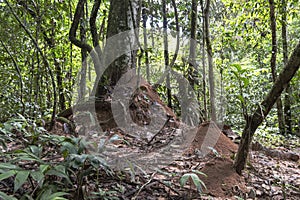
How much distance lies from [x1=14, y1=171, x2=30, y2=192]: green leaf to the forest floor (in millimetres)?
639

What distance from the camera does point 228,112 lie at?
8.94 meters

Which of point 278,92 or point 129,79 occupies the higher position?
point 129,79

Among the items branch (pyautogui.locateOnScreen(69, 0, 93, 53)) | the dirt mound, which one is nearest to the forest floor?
the dirt mound

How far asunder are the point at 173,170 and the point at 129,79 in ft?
6.80

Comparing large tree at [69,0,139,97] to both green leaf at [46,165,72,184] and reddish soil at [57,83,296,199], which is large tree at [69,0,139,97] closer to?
reddish soil at [57,83,296,199]

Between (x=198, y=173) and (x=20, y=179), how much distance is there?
1847 millimetres

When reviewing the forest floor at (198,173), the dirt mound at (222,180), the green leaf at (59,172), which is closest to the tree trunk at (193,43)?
the forest floor at (198,173)

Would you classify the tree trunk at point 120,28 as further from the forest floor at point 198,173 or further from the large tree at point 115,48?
the forest floor at point 198,173

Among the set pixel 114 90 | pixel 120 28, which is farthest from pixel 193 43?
pixel 114 90

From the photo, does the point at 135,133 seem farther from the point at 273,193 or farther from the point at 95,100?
the point at 273,193

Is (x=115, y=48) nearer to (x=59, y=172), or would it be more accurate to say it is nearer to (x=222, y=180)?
(x=222, y=180)

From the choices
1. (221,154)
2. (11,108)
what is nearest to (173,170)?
(221,154)

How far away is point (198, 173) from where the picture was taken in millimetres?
2869

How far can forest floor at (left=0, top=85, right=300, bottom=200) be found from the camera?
7.98 ft
